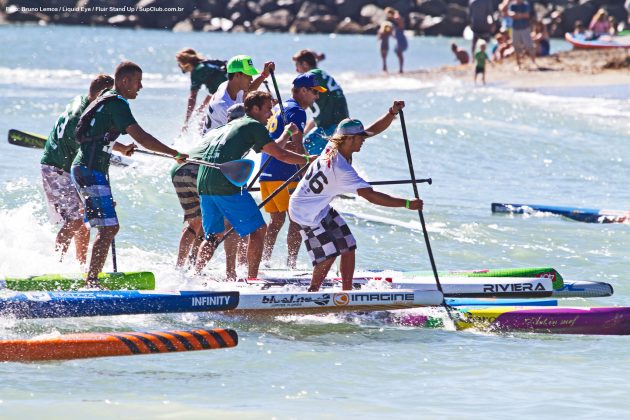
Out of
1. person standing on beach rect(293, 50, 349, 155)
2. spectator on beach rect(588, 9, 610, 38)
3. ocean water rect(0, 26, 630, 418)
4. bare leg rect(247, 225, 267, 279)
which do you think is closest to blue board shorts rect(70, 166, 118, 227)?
ocean water rect(0, 26, 630, 418)

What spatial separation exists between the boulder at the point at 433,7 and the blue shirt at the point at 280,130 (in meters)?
52.2

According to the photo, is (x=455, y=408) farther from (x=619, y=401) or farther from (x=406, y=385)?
→ (x=619, y=401)

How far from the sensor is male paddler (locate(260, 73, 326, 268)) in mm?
10742

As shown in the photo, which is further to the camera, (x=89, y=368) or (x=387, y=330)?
(x=387, y=330)

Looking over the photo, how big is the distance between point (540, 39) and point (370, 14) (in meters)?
28.9

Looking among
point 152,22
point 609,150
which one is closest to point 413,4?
point 152,22

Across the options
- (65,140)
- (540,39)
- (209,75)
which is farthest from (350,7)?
(65,140)

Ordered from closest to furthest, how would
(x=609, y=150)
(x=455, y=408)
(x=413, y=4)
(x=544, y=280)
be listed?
(x=455, y=408), (x=544, y=280), (x=609, y=150), (x=413, y=4)

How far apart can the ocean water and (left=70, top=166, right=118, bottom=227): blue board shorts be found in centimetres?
81

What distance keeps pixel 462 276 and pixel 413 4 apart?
2122 inches

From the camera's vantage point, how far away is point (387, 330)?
941 centimetres

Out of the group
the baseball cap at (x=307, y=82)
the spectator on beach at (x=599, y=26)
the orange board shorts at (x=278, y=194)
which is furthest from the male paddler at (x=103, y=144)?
the spectator on beach at (x=599, y=26)

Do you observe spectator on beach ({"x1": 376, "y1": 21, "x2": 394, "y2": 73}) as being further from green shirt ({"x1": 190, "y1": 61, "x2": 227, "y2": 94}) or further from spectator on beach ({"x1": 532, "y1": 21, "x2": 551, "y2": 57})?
green shirt ({"x1": 190, "y1": 61, "x2": 227, "y2": 94})

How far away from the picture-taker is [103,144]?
30.5 feet
